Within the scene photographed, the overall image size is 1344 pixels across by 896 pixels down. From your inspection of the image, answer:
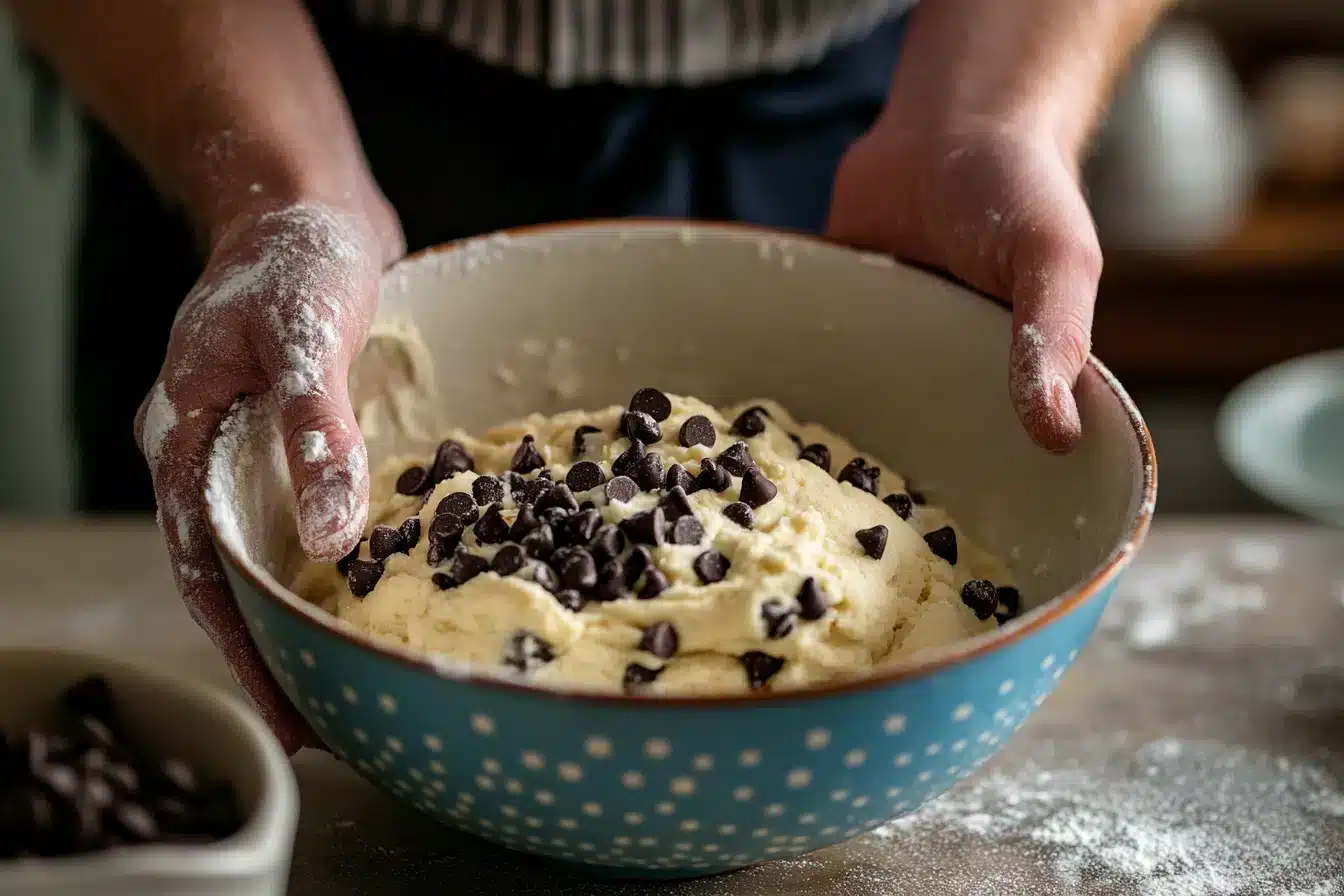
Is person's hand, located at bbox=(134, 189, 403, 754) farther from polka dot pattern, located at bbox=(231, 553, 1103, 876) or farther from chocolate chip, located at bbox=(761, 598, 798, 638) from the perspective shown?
chocolate chip, located at bbox=(761, 598, 798, 638)

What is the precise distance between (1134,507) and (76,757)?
871mm

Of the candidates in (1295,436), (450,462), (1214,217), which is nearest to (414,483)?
(450,462)

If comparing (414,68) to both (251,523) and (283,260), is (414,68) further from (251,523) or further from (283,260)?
(251,523)

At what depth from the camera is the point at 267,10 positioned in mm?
1643

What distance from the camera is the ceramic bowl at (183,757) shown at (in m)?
0.81

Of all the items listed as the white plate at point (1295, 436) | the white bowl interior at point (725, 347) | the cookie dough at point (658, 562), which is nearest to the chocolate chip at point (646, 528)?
the cookie dough at point (658, 562)

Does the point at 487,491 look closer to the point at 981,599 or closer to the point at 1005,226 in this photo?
the point at 981,599

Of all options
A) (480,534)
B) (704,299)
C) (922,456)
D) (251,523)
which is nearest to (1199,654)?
(922,456)

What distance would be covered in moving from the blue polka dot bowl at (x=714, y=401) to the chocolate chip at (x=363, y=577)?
0.10 meters

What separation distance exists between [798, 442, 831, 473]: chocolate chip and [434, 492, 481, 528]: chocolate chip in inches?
14.6

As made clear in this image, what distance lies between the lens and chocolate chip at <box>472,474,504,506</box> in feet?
4.26

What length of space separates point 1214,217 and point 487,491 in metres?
2.94

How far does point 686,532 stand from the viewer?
1.20m

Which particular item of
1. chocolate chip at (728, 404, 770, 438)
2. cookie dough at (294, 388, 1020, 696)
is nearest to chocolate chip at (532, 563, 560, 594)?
cookie dough at (294, 388, 1020, 696)
